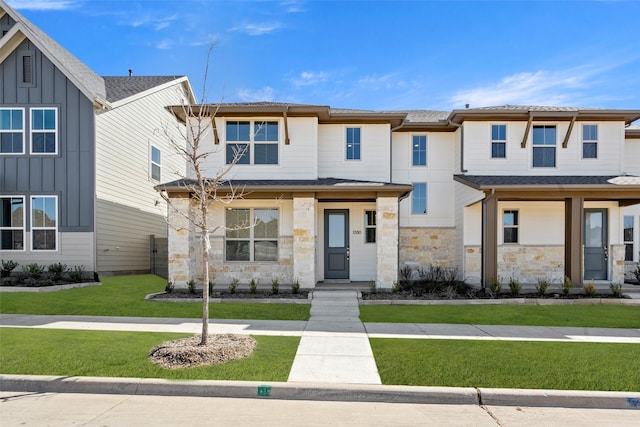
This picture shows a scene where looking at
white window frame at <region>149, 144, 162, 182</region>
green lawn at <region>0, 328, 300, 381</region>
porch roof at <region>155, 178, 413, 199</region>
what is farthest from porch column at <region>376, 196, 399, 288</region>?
white window frame at <region>149, 144, 162, 182</region>

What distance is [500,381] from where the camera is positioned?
5.27 metres

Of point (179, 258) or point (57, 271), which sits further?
point (57, 271)

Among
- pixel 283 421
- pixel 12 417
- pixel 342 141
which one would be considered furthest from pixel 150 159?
pixel 283 421

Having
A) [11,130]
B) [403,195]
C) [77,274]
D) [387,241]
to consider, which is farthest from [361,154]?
[11,130]

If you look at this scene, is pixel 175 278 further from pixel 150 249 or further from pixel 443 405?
pixel 443 405

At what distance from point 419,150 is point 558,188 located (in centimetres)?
492

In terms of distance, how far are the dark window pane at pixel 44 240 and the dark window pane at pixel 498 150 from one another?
51.4ft

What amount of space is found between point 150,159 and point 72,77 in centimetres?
489

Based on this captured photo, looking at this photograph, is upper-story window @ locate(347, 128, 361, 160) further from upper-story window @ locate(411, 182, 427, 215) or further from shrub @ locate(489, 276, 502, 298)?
shrub @ locate(489, 276, 502, 298)

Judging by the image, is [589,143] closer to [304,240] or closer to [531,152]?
[531,152]

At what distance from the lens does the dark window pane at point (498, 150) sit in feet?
47.6

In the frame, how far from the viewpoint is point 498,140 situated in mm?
14492

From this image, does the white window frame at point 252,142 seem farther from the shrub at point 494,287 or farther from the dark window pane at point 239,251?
the shrub at point 494,287

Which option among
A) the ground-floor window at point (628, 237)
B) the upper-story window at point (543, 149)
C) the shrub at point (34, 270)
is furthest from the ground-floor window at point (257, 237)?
the ground-floor window at point (628, 237)
